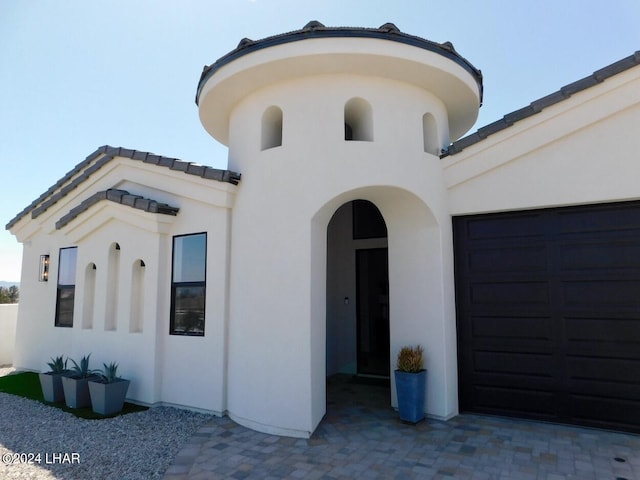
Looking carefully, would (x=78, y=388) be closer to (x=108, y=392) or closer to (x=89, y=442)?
(x=108, y=392)

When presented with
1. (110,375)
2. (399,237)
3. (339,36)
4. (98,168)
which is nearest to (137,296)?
(110,375)

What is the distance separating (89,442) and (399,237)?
6276 mm

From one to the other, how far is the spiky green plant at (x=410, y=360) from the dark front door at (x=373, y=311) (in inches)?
111

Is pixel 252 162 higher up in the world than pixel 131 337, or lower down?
higher up

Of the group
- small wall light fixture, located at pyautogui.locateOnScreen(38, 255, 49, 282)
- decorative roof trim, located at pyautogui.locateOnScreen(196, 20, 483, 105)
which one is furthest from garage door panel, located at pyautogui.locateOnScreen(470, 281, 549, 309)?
small wall light fixture, located at pyautogui.locateOnScreen(38, 255, 49, 282)

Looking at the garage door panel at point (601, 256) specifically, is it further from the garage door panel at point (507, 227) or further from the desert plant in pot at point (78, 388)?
the desert plant in pot at point (78, 388)

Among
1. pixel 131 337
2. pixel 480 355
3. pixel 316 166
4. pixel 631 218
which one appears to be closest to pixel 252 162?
pixel 316 166

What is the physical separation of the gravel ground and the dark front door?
443 cm

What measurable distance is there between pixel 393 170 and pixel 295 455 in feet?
15.5

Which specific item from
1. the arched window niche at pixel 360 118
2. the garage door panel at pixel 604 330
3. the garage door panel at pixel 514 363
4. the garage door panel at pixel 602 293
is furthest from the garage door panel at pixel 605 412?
the arched window niche at pixel 360 118

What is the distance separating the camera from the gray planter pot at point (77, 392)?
26.6 feet

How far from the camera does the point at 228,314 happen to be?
301 inches

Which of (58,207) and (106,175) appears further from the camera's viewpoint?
(58,207)

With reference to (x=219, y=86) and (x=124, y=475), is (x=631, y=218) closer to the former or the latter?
(x=219, y=86)
